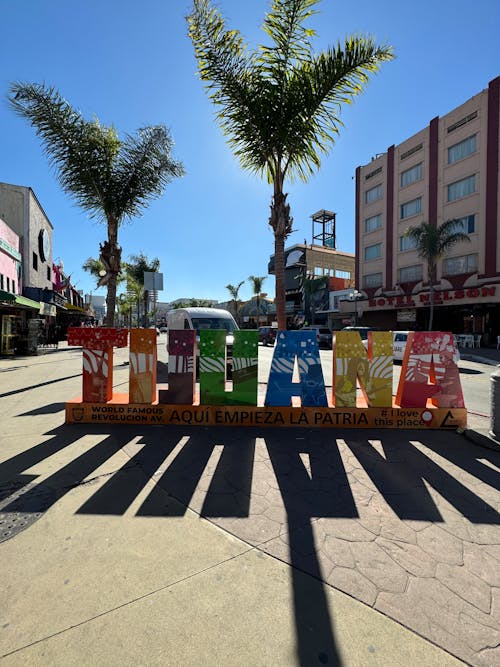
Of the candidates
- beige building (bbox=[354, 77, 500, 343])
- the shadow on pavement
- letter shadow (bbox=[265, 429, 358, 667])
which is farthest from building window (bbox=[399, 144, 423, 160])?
letter shadow (bbox=[265, 429, 358, 667])

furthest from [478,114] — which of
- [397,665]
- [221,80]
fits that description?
[397,665]

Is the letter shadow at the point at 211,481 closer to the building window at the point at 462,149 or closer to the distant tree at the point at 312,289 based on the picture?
the building window at the point at 462,149

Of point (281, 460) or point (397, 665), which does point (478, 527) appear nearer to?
point (397, 665)

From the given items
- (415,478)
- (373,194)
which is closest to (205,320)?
(415,478)

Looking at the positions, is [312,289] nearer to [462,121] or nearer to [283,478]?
[462,121]

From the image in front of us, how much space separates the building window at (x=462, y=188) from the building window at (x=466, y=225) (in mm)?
2053

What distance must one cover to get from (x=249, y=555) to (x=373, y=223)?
3952cm

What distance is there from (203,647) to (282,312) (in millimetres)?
5891

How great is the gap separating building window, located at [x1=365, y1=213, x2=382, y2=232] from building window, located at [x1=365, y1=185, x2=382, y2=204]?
195cm

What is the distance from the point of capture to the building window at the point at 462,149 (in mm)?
26469

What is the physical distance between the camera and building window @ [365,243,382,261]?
1398 inches

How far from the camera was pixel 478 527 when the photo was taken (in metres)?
2.74

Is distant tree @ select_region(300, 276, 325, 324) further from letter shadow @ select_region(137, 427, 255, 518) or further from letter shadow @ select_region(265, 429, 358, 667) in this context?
letter shadow @ select_region(137, 427, 255, 518)

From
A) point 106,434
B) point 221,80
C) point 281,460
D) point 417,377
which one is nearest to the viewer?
point 281,460
